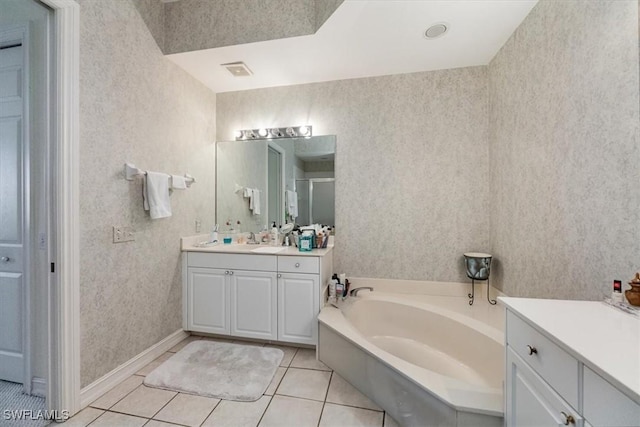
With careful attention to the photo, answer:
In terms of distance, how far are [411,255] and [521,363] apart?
154cm

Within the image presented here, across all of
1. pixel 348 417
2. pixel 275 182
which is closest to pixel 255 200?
pixel 275 182

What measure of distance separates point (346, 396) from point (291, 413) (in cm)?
37

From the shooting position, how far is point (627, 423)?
1.96 ft

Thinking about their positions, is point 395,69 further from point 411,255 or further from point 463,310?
point 463,310

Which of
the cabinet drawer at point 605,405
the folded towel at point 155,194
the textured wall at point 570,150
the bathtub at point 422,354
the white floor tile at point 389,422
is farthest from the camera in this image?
the folded towel at point 155,194

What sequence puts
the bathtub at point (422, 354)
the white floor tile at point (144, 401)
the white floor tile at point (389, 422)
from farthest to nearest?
the white floor tile at point (144, 401) → the white floor tile at point (389, 422) → the bathtub at point (422, 354)

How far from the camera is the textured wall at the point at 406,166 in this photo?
242 centimetres

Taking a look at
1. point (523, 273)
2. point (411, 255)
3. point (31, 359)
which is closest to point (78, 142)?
point (31, 359)

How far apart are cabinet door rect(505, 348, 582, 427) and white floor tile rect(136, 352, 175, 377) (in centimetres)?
224

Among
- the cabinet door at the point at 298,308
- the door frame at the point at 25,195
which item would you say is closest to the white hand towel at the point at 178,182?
the door frame at the point at 25,195

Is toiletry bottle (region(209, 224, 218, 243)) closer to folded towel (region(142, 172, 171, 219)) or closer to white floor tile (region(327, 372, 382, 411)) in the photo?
folded towel (region(142, 172, 171, 219))

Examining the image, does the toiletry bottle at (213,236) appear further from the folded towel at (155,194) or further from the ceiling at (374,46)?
the ceiling at (374,46)

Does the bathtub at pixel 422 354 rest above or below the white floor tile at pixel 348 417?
above

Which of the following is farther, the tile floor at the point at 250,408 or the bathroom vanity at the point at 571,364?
the tile floor at the point at 250,408
